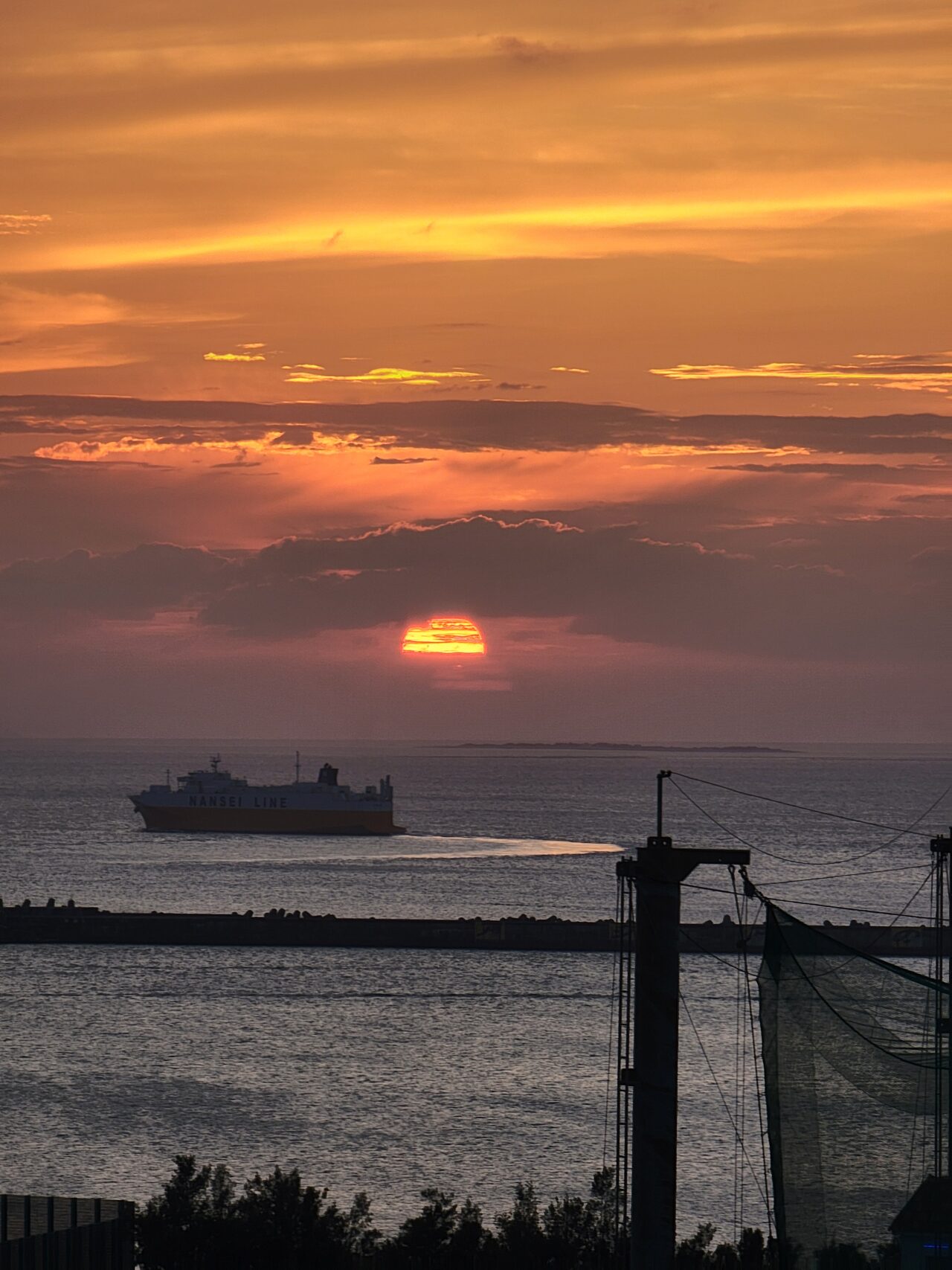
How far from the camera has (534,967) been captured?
7019cm

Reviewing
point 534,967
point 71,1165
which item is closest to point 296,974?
point 534,967

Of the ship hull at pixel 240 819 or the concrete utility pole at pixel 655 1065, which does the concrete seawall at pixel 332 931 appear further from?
the ship hull at pixel 240 819

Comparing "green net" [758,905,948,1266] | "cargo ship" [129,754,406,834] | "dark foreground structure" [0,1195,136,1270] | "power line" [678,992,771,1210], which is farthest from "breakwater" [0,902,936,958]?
"cargo ship" [129,754,406,834]

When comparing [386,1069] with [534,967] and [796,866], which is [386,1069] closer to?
[534,967]

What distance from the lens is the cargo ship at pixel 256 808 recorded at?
513 ft

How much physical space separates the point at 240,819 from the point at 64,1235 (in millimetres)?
142914

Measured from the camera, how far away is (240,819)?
15775cm

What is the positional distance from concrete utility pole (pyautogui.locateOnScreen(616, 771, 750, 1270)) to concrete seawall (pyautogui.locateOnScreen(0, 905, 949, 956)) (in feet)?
202

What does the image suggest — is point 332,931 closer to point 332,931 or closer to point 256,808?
point 332,931

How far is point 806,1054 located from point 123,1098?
114 ft

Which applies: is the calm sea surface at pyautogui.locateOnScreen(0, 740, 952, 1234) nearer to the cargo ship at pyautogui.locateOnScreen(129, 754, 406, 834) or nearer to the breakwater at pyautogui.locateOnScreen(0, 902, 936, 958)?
the breakwater at pyautogui.locateOnScreen(0, 902, 936, 958)

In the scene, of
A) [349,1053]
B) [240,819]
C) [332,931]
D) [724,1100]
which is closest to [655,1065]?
[724,1100]

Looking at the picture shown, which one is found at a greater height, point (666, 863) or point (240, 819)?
point (240, 819)

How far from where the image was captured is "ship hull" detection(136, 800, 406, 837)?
514ft
